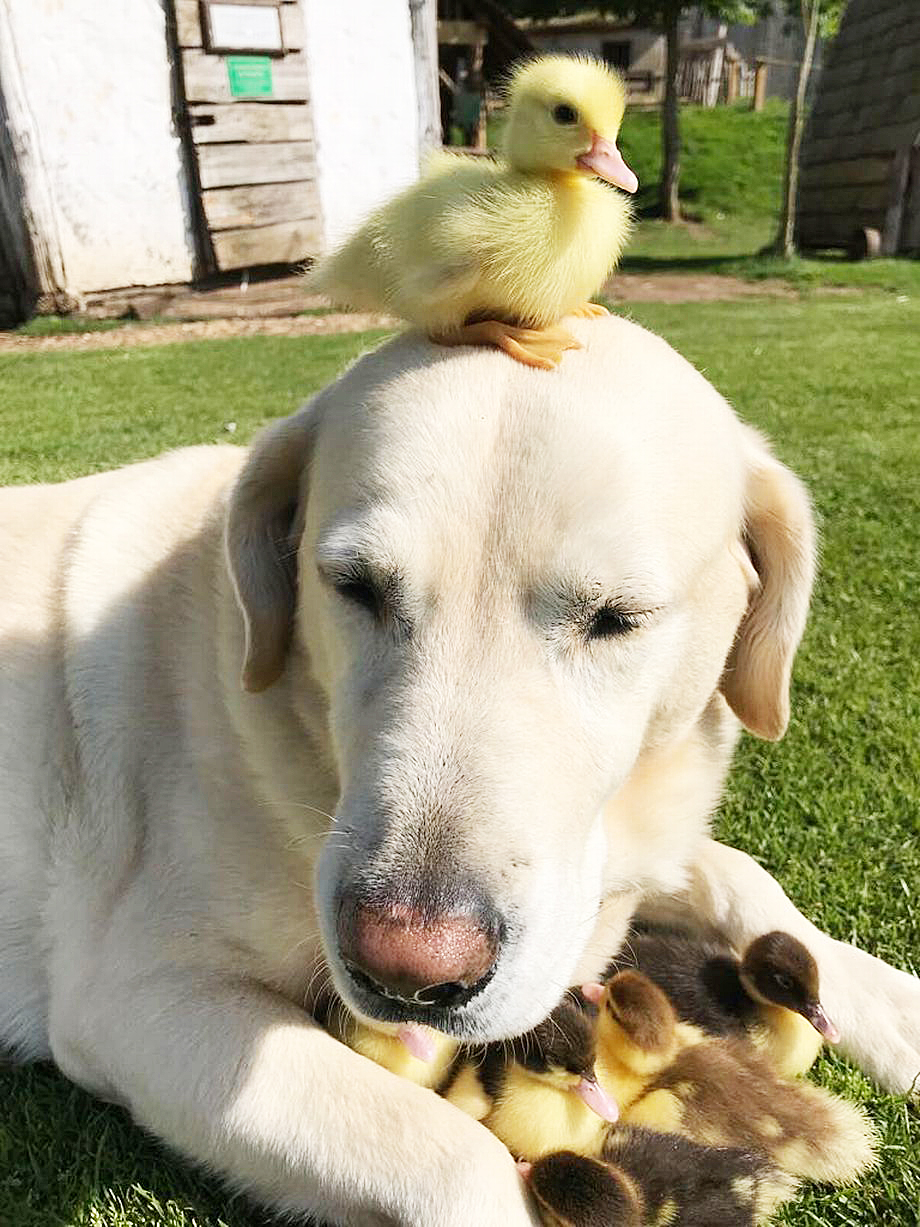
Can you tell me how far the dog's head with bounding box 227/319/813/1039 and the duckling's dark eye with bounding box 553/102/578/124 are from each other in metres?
0.39

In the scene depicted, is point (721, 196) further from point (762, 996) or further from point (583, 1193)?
point (583, 1193)

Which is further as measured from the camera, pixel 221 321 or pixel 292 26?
pixel 292 26

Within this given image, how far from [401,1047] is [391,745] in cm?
79

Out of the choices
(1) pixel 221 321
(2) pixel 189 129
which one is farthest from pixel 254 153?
(1) pixel 221 321

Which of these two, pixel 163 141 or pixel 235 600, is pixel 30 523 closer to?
pixel 235 600

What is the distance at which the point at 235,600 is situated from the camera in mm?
2414

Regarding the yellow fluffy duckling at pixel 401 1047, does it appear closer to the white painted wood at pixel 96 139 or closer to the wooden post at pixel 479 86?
the white painted wood at pixel 96 139

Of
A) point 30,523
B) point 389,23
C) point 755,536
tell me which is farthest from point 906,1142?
point 389,23

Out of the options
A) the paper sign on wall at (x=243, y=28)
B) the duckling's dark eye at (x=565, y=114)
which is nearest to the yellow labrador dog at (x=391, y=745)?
the duckling's dark eye at (x=565, y=114)

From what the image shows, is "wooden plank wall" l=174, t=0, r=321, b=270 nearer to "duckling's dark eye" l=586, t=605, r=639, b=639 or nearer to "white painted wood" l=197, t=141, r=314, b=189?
"white painted wood" l=197, t=141, r=314, b=189

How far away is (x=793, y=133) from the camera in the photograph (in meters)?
18.1

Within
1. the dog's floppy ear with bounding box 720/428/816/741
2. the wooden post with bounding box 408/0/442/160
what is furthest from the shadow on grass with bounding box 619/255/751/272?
the dog's floppy ear with bounding box 720/428/816/741

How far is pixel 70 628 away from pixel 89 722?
0.27 metres

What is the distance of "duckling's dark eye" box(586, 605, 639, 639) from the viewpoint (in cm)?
196
